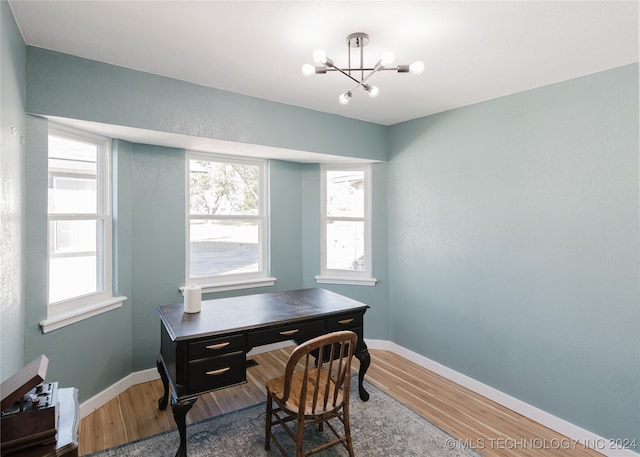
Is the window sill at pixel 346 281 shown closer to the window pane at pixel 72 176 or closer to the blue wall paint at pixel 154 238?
the blue wall paint at pixel 154 238

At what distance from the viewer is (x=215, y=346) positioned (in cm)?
201

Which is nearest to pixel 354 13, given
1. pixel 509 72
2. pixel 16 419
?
pixel 509 72

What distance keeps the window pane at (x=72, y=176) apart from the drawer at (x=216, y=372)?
157 centimetres

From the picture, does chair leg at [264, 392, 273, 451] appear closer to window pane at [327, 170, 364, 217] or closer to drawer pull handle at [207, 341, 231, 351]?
drawer pull handle at [207, 341, 231, 351]

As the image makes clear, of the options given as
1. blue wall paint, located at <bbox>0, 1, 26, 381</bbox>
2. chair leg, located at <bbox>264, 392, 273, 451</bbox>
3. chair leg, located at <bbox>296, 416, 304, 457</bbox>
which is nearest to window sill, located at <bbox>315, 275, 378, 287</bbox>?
chair leg, located at <bbox>264, 392, 273, 451</bbox>

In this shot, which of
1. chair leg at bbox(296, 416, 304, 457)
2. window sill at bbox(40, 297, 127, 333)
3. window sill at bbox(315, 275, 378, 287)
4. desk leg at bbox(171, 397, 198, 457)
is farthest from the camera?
window sill at bbox(315, 275, 378, 287)

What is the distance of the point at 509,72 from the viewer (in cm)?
238

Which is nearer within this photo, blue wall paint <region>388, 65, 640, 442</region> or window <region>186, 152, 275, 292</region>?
blue wall paint <region>388, 65, 640, 442</region>

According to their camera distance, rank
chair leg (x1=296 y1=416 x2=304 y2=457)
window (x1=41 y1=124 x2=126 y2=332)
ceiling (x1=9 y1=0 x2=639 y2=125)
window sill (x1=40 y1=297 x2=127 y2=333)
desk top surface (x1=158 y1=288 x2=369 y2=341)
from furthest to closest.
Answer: window (x1=41 y1=124 x2=126 y2=332)
window sill (x1=40 y1=297 x2=127 y2=333)
desk top surface (x1=158 y1=288 x2=369 y2=341)
chair leg (x1=296 y1=416 x2=304 y2=457)
ceiling (x1=9 y1=0 x2=639 y2=125)

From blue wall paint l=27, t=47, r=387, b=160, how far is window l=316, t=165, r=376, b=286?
488 mm

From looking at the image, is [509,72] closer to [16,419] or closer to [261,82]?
[261,82]

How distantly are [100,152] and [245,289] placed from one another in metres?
1.85

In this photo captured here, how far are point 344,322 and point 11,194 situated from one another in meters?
2.16

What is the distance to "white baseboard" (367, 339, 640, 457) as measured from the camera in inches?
88.0
